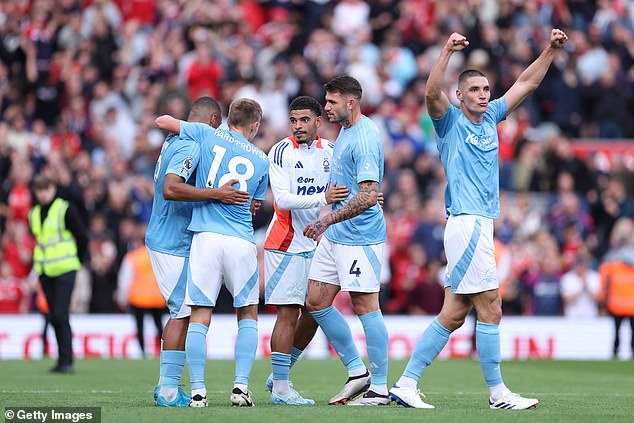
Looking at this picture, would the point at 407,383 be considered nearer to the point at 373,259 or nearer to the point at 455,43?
the point at 373,259

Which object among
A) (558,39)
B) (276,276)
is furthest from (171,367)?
(558,39)

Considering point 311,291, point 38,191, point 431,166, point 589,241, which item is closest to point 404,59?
point 431,166

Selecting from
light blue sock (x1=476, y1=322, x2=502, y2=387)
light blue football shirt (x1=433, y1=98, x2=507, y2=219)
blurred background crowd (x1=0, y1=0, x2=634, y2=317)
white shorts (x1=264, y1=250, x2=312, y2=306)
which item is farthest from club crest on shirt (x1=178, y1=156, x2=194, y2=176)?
blurred background crowd (x1=0, y1=0, x2=634, y2=317)

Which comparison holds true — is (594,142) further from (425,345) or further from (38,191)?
(425,345)

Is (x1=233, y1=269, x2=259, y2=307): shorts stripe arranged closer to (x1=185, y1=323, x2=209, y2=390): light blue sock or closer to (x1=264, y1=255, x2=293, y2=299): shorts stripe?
(x1=185, y1=323, x2=209, y2=390): light blue sock

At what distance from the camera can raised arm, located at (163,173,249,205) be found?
31.2 feet

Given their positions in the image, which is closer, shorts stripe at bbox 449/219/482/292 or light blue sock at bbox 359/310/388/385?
shorts stripe at bbox 449/219/482/292

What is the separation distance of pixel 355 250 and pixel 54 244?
5605 mm

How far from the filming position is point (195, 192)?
9.49 metres

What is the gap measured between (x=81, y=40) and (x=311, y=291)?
14.5 m

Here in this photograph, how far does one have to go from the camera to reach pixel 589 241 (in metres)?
21.1

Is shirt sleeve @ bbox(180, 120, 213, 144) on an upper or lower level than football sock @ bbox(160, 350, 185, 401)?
upper

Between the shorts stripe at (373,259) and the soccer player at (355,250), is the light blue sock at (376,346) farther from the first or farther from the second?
the shorts stripe at (373,259)

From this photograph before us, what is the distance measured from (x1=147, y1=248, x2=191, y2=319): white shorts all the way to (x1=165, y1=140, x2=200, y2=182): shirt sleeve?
2.53ft
